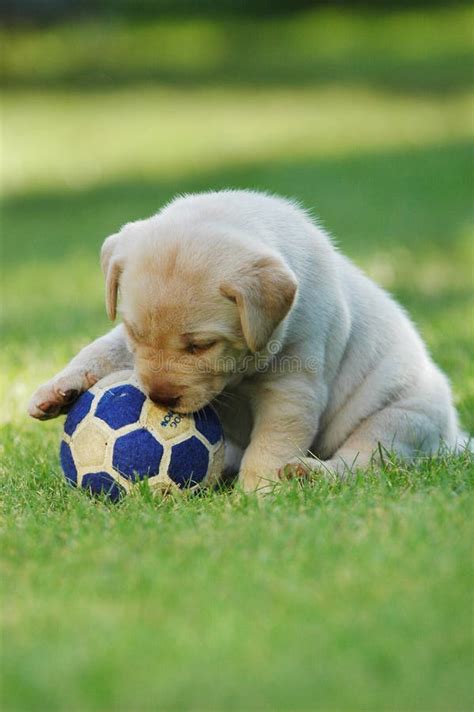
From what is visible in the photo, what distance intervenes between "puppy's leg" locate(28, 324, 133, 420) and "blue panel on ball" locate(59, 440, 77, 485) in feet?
0.84

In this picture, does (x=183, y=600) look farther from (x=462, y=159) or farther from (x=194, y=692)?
(x=462, y=159)

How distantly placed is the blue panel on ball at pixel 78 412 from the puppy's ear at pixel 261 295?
32.3 inches

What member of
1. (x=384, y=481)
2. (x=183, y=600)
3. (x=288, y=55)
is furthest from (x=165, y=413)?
(x=288, y=55)

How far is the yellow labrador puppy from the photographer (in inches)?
190

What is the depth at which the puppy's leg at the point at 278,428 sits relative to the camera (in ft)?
17.1

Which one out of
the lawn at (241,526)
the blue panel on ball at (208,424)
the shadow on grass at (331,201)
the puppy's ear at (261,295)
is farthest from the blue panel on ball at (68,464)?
the shadow on grass at (331,201)

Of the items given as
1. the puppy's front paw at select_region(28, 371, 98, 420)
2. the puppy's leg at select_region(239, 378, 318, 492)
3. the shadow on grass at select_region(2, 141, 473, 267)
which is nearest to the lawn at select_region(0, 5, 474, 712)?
the shadow on grass at select_region(2, 141, 473, 267)

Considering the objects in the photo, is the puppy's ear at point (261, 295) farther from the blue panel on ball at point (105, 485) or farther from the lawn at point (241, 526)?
the blue panel on ball at point (105, 485)

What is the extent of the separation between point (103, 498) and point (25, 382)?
268 cm

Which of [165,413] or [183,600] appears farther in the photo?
[165,413]

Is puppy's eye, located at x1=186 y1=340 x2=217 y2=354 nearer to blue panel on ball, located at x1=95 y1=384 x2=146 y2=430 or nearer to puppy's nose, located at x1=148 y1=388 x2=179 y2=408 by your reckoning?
puppy's nose, located at x1=148 y1=388 x2=179 y2=408

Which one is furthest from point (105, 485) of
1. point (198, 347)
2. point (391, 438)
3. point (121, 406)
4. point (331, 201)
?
point (331, 201)

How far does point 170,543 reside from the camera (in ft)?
13.9

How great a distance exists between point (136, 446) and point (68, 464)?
0.34 meters
